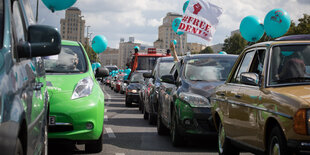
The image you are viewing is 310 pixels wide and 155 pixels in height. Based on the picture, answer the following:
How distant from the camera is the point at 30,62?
A: 14.6 feet

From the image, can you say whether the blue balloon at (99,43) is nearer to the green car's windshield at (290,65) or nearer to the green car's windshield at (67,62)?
the green car's windshield at (67,62)

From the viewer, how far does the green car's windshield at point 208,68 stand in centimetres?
1027

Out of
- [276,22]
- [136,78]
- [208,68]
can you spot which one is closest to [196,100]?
[208,68]

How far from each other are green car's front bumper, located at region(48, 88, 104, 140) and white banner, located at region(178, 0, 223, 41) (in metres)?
9.02

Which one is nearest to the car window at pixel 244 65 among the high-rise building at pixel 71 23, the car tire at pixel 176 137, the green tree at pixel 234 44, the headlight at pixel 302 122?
the car tire at pixel 176 137

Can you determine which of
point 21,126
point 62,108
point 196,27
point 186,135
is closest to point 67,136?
point 62,108

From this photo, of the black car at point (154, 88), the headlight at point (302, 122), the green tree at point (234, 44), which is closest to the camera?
the headlight at point (302, 122)

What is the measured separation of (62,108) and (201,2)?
33.0 feet

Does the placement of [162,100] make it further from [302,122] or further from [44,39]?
[44,39]

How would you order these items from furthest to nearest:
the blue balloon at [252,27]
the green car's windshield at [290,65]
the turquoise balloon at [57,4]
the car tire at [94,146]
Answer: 1. the blue balloon at [252,27]
2. the turquoise balloon at [57,4]
3. the car tire at [94,146]
4. the green car's windshield at [290,65]

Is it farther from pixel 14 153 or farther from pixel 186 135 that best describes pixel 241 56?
pixel 14 153

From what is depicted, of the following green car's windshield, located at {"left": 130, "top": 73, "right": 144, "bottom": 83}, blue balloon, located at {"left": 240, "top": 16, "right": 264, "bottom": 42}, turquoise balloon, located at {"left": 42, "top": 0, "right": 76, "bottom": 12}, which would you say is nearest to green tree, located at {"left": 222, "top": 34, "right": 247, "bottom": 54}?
green car's windshield, located at {"left": 130, "top": 73, "right": 144, "bottom": 83}

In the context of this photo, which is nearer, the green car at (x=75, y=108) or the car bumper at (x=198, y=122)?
the green car at (x=75, y=108)

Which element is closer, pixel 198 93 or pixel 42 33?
pixel 42 33
